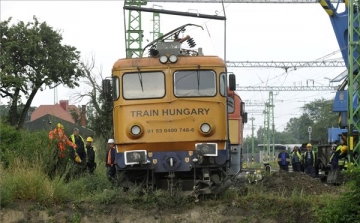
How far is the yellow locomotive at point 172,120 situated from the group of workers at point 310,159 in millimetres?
8039

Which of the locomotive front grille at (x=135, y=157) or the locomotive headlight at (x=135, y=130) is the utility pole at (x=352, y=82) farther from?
the locomotive front grille at (x=135, y=157)

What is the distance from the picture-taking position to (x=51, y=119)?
21.2m

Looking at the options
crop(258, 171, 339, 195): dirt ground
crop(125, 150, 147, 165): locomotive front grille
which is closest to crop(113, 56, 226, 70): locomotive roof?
crop(125, 150, 147, 165): locomotive front grille

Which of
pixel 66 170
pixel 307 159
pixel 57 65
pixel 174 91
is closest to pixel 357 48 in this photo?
pixel 307 159

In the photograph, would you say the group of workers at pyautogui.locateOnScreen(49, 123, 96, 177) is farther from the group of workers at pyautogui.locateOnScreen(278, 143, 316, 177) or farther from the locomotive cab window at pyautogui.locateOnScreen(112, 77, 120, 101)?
the group of workers at pyautogui.locateOnScreen(278, 143, 316, 177)

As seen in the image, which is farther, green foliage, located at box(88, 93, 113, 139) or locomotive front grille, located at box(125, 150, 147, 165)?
green foliage, located at box(88, 93, 113, 139)

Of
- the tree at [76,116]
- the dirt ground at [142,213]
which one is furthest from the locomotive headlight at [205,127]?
the tree at [76,116]

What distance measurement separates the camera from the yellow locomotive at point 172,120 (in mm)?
14078

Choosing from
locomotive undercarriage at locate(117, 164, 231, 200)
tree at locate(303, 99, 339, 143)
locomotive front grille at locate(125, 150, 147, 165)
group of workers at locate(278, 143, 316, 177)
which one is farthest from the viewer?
tree at locate(303, 99, 339, 143)

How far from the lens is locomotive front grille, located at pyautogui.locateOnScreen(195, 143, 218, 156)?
14.0 meters

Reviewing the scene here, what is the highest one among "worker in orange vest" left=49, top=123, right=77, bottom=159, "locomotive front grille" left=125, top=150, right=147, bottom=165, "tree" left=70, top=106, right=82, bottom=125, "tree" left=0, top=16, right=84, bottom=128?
"tree" left=0, top=16, right=84, bottom=128

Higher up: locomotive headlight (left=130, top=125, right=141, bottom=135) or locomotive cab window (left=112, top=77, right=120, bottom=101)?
locomotive cab window (left=112, top=77, right=120, bottom=101)

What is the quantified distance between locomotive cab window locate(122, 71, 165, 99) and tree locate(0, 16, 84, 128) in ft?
91.7

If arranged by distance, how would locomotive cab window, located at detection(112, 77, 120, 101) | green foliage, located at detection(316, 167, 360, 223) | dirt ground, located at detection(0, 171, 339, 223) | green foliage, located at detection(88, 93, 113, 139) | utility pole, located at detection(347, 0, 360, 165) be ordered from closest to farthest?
green foliage, located at detection(316, 167, 360, 223)
dirt ground, located at detection(0, 171, 339, 223)
locomotive cab window, located at detection(112, 77, 120, 101)
utility pole, located at detection(347, 0, 360, 165)
green foliage, located at detection(88, 93, 113, 139)
